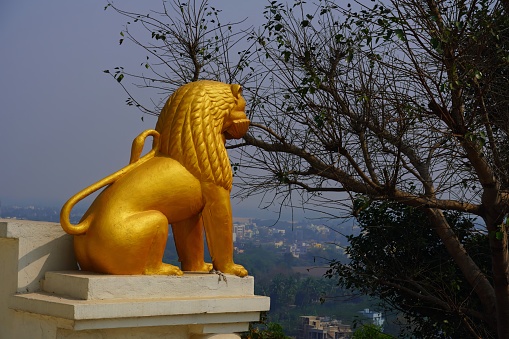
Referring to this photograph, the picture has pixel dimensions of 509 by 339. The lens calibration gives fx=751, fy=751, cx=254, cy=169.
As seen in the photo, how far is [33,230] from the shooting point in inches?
137

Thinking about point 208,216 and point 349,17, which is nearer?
point 208,216

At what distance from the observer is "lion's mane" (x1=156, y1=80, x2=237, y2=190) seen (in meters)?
3.64

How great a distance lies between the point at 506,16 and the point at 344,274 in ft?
10.5

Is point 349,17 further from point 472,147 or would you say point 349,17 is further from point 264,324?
point 264,324

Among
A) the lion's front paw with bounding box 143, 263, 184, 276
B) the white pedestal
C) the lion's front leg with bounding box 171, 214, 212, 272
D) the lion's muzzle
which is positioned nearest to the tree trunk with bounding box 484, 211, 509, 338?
the lion's muzzle

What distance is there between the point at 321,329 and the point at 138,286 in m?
6.01

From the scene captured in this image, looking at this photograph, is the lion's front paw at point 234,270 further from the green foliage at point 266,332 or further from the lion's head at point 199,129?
the green foliage at point 266,332

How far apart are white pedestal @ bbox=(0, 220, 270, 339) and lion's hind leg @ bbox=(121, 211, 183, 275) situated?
0.32 ft

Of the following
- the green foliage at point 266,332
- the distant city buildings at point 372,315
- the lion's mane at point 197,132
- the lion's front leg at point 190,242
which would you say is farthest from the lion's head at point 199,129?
the distant city buildings at point 372,315

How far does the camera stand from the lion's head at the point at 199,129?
364 cm

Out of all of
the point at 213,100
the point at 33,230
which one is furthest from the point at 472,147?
the point at 33,230

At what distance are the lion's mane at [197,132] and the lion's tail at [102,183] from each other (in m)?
0.07

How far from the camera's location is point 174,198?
11.7ft

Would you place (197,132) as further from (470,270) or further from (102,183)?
(470,270)
